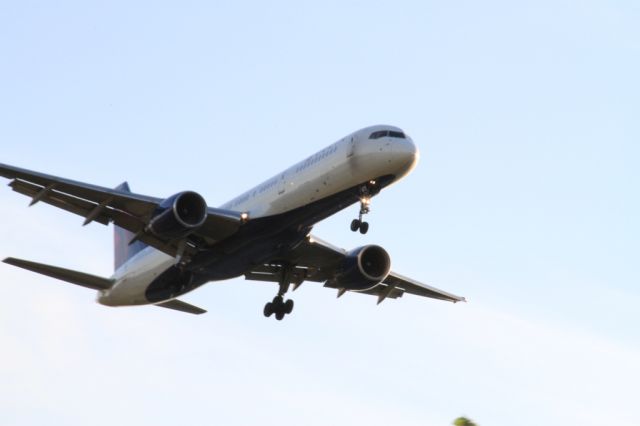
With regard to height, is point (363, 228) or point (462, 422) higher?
point (363, 228)

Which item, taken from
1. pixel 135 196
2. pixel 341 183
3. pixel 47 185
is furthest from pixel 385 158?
pixel 47 185

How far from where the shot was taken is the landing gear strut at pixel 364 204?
31.3 meters

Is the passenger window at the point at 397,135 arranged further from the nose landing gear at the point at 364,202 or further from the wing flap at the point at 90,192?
the wing flap at the point at 90,192

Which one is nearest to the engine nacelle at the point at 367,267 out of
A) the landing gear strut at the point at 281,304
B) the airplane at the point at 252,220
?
the airplane at the point at 252,220

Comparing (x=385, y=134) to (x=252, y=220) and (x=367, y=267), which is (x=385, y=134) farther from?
(x=367, y=267)

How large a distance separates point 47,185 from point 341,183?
8.72m

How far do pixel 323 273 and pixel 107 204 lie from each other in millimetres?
8741

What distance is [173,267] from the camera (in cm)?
3553

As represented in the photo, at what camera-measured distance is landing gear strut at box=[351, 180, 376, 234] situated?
1234 inches

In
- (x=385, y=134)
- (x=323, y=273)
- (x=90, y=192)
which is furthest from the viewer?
(x=323, y=273)

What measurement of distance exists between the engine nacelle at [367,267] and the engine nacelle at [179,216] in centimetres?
655

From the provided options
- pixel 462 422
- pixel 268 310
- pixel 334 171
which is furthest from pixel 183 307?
pixel 462 422

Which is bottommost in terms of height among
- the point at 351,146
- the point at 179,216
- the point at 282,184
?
the point at 179,216

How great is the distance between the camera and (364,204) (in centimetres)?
3172
